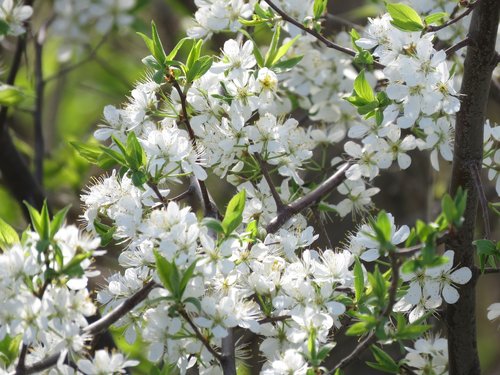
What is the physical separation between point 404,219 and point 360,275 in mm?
1923

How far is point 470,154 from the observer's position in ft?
6.11

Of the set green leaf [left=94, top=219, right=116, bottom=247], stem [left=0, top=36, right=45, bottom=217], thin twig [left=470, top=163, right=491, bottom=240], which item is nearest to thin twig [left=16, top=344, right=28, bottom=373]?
green leaf [left=94, top=219, right=116, bottom=247]

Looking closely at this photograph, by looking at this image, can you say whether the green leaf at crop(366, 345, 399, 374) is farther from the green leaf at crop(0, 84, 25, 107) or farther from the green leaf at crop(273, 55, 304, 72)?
the green leaf at crop(0, 84, 25, 107)

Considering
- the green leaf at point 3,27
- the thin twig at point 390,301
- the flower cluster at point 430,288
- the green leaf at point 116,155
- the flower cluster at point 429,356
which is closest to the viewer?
the thin twig at point 390,301

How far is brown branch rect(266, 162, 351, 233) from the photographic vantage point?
1916mm

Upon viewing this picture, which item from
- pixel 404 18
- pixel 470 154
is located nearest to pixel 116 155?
pixel 404 18

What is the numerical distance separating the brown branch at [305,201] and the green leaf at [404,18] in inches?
18.1

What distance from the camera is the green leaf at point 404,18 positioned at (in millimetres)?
1754

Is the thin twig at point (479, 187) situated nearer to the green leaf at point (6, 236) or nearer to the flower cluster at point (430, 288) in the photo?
the flower cluster at point (430, 288)

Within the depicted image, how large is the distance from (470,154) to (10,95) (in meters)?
1.29

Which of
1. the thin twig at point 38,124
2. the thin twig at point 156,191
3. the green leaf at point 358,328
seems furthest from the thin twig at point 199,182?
the thin twig at point 38,124

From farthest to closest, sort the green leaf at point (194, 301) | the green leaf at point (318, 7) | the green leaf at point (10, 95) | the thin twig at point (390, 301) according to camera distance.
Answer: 1. the green leaf at point (10, 95)
2. the green leaf at point (318, 7)
3. the green leaf at point (194, 301)
4. the thin twig at point (390, 301)

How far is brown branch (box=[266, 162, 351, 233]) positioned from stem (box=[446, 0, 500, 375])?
0.30 meters

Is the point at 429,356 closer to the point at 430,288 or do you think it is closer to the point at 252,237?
the point at 430,288
